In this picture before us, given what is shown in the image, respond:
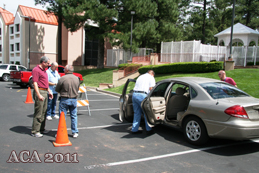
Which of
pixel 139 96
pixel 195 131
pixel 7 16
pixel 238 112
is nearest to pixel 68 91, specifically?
pixel 139 96

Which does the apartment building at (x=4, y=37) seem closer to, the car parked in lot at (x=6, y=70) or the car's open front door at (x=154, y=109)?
the car parked in lot at (x=6, y=70)

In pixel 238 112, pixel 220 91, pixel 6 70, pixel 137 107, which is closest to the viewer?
pixel 238 112

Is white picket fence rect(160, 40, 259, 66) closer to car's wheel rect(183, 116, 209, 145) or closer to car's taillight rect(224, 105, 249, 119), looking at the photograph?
car's wheel rect(183, 116, 209, 145)

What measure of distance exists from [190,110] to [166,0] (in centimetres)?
2435

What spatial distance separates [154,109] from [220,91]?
1.63 metres

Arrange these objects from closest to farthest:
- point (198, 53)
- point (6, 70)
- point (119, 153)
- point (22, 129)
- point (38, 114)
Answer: point (119, 153)
point (38, 114)
point (22, 129)
point (198, 53)
point (6, 70)

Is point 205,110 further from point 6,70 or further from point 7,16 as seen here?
point 7,16

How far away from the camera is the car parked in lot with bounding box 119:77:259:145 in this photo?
4.47m

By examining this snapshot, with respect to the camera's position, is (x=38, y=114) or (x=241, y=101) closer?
(x=241, y=101)

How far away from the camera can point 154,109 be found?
5.47 m

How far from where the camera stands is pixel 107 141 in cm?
541

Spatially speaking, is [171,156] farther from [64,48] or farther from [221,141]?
[64,48]

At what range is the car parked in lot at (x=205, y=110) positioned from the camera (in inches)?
176

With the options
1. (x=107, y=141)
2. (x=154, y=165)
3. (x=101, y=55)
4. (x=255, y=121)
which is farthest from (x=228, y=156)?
(x=101, y=55)
